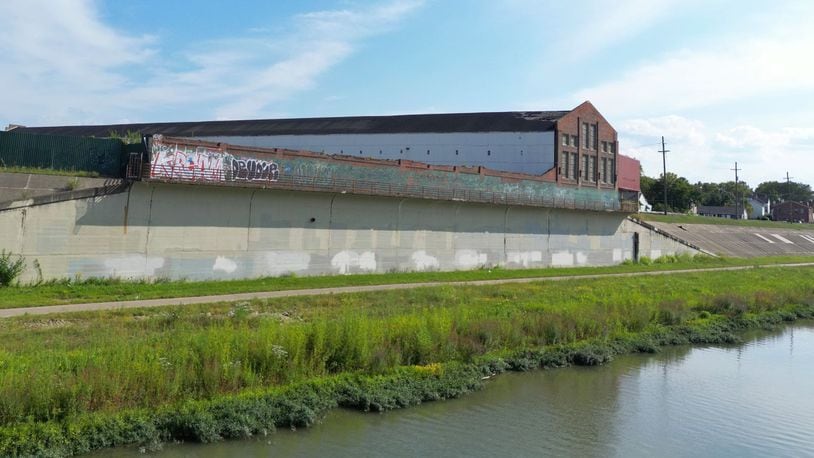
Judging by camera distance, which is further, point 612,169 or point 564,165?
point 612,169

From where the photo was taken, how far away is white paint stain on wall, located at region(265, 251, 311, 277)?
3425 cm

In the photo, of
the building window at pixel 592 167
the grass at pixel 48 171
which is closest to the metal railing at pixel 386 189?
the grass at pixel 48 171

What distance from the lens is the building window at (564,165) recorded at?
66812 mm

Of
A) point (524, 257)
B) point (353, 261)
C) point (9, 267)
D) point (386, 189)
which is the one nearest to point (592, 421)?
point (9, 267)

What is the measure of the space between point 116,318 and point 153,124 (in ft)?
200

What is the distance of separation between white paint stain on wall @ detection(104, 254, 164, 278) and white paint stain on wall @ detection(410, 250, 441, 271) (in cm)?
1732

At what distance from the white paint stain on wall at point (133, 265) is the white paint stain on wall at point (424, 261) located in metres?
17.3

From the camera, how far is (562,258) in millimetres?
54594

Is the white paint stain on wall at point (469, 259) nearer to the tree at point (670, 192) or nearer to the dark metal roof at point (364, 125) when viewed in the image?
the dark metal roof at point (364, 125)

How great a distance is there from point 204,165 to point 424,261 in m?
16.7

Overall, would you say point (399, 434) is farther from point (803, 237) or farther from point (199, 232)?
point (803, 237)

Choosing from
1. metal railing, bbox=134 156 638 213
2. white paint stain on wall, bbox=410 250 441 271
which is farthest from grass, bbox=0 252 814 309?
metal railing, bbox=134 156 638 213

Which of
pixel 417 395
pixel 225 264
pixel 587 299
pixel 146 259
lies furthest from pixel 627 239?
pixel 417 395

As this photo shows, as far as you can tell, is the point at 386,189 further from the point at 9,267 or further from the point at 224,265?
the point at 9,267
